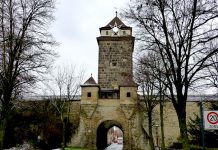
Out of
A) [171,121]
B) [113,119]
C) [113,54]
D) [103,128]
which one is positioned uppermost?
[113,54]

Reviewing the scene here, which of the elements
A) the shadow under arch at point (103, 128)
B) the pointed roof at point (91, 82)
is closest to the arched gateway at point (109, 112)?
the pointed roof at point (91, 82)

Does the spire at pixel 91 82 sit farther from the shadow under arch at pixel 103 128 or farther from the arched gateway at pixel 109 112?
the shadow under arch at pixel 103 128

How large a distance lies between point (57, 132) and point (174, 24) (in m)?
22.8

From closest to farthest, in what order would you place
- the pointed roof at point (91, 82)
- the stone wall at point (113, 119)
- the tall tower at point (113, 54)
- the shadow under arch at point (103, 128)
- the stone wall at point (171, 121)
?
A: the stone wall at point (113, 119) → the pointed roof at point (91, 82) → the stone wall at point (171, 121) → the shadow under arch at point (103, 128) → the tall tower at point (113, 54)

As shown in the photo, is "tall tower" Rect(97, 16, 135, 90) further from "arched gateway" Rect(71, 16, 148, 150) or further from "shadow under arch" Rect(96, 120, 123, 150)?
"shadow under arch" Rect(96, 120, 123, 150)

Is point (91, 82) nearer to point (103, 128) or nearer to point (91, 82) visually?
point (91, 82)

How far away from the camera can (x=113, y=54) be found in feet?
129

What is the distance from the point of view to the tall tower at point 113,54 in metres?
38.0

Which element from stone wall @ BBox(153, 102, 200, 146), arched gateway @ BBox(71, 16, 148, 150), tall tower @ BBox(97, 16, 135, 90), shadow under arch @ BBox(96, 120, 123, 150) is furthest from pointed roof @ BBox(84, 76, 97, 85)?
stone wall @ BBox(153, 102, 200, 146)

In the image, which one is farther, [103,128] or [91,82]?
[103,128]

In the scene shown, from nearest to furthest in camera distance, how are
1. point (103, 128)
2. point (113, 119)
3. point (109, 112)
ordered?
point (113, 119)
point (109, 112)
point (103, 128)

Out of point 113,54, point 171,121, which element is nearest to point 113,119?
point 171,121

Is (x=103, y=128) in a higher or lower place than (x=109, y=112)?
lower

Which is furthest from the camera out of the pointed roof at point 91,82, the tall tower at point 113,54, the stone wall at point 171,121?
the tall tower at point 113,54
